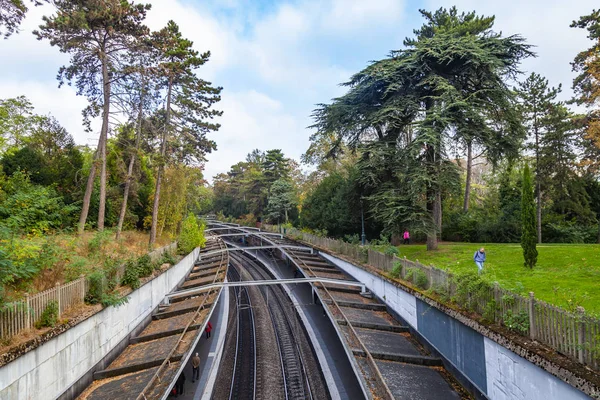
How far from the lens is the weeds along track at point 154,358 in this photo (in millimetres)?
11445

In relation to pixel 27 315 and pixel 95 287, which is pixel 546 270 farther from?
pixel 27 315

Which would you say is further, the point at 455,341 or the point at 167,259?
the point at 167,259

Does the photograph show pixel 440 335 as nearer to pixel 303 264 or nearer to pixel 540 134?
pixel 303 264

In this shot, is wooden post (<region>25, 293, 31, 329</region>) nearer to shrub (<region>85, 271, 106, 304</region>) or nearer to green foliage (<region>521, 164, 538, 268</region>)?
shrub (<region>85, 271, 106, 304</region>)

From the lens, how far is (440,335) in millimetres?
13109

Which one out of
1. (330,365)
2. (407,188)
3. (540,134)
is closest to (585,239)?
(540,134)

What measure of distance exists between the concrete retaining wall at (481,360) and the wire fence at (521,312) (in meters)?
0.63

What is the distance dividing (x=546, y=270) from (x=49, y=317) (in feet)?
61.9

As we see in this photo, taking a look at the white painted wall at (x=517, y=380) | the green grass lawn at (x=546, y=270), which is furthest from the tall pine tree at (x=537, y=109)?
the white painted wall at (x=517, y=380)

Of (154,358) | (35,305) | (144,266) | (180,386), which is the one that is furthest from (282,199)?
(35,305)

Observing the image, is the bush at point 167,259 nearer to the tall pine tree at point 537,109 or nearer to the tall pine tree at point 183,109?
the tall pine tree at point 183,109

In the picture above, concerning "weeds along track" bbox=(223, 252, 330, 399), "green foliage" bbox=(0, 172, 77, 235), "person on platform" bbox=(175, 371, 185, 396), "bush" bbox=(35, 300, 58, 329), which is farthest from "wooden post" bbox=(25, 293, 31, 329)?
"weeds along track" bbox=(223, 252, 330, 399)

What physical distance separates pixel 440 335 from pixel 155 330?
1336 centimetres

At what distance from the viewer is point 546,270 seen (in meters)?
15.3
